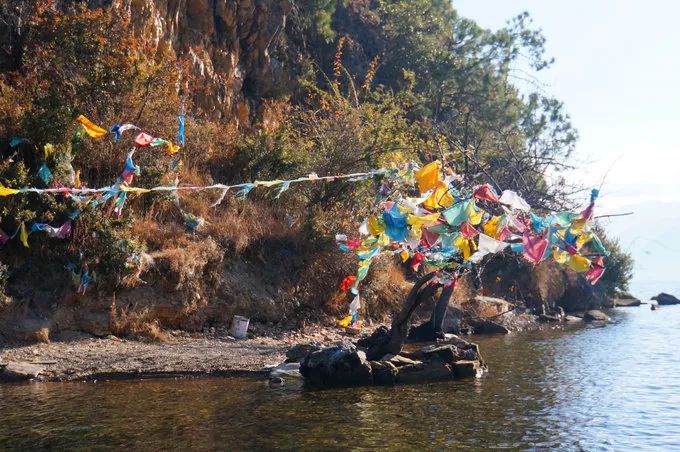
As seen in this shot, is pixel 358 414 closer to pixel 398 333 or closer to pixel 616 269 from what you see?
pixel 398 333

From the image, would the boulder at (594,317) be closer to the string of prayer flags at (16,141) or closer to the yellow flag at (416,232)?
the yellow flag at (416,232)

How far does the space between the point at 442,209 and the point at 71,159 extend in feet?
36.8

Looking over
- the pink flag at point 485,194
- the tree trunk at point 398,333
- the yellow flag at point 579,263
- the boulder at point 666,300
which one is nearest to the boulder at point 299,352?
the tree trunk at point 398,333

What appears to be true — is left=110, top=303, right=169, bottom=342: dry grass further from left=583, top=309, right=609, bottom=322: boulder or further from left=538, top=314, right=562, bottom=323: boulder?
left=583, top=309, right=609, bottom=322: boulder

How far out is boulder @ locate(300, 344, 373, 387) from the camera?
15453mm

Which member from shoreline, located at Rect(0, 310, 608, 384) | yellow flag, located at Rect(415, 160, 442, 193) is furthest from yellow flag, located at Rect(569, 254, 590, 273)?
shoreline, located at Rect(0, 310, 608, 384)

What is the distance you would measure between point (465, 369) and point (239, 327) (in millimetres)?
7025

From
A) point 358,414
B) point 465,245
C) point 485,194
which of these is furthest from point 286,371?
point 485,194

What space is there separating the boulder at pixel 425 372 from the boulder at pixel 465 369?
15cm

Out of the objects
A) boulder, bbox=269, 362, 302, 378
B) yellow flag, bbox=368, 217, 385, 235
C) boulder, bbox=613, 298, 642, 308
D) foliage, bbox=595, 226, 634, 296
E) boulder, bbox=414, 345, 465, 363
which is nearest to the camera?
yellow flag, bbox=368, 217, 385, 235

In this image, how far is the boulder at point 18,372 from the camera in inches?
602

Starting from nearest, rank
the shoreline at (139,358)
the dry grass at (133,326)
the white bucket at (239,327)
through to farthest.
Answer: the shoreline at (139,358) → the dry grass at (133,326) → the white bucket at (239,327)

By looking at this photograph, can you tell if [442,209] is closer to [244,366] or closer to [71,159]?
[244,366]

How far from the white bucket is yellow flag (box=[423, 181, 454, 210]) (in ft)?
31.1
